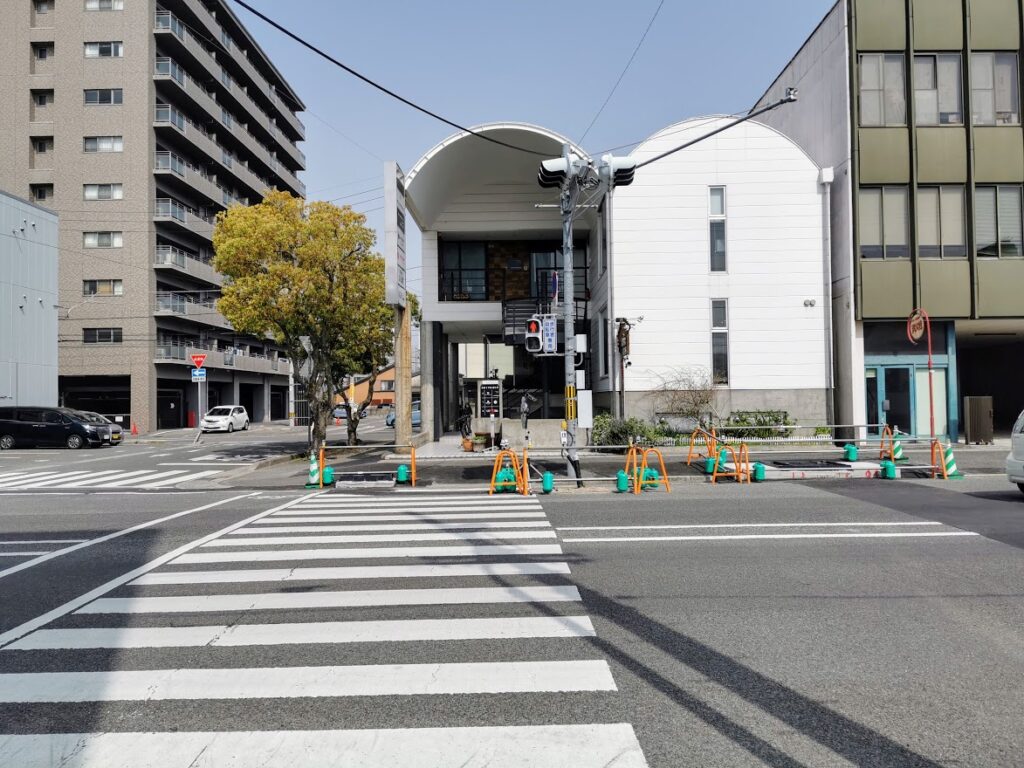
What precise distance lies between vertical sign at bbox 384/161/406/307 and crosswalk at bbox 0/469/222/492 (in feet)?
23.7

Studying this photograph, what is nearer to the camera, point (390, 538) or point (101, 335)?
point (390, 538)

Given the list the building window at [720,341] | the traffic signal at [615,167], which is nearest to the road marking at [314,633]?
the traffic signal at [615,167]

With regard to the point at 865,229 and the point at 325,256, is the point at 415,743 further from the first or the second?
the point at 865,229

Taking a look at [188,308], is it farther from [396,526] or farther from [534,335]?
[396,526]

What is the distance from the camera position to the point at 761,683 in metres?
4.48

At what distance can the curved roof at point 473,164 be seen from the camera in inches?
938

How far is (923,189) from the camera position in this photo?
22891mm

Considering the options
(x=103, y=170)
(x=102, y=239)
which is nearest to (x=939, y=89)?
(x=102, y=239)

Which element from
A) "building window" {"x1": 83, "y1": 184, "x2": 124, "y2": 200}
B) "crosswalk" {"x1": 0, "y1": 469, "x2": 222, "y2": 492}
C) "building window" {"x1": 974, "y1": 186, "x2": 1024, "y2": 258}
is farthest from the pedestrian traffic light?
"building window" {"x1": 83, "y1": 184, "x2": 124, "y2": 200}

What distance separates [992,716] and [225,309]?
2096cm

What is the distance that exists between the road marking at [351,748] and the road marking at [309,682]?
508 millimetres

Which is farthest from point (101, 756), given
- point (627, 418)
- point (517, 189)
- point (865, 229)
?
point (517, 189)

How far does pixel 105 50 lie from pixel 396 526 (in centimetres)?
4869

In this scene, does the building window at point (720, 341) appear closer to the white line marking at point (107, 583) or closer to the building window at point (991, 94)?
the building window at point (991, 94)
